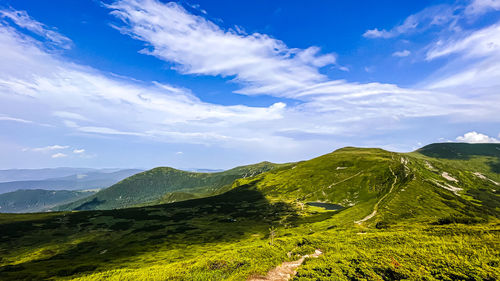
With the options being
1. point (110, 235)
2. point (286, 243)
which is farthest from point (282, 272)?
point (110, 235)

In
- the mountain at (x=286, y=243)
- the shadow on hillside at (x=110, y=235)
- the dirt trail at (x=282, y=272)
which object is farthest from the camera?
the shadow on hillside at (x=110, y=235)

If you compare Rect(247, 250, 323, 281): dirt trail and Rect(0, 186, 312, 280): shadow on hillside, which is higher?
Rect(247, 250, 323, 281): dirt trail

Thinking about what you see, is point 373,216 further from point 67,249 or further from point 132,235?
point 67,249

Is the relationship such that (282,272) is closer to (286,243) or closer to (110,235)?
(286,243)

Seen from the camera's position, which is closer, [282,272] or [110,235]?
[282,272]

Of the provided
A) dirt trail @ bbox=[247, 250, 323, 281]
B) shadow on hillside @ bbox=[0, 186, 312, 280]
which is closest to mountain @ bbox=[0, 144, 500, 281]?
dirt trail @ bbox=[247, 250, 323, 281]

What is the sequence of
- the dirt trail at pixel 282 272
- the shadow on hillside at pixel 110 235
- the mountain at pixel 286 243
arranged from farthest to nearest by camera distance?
the shadow on hillside at pixel 110 235
the dirt trail at pixel 282 272
the mountain at pixel 286 243

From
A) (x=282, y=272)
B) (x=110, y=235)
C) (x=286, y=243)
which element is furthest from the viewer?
(x=110, y=235)

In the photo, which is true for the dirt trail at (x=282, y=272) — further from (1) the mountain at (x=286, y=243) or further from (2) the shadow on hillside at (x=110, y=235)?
(2) the shadow on hillside at (x=110, y=235)

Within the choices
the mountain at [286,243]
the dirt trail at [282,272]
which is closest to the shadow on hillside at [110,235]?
the mountain at [286,243]

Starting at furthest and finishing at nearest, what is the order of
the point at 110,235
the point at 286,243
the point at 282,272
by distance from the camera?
the point at 110,235 → the point at 286,243 → the point at 282,272

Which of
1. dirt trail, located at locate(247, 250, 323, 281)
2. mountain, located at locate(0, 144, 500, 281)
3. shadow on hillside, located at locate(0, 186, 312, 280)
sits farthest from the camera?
shadow on hillside, located at locate(0, 186, 312, 280)

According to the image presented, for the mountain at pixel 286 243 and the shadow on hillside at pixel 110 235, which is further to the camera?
the shadow on hillside at pixel 110 235

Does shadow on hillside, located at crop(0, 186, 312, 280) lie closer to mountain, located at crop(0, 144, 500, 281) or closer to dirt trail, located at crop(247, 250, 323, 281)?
mountain, located at crop(0, 144, 500, 281)
